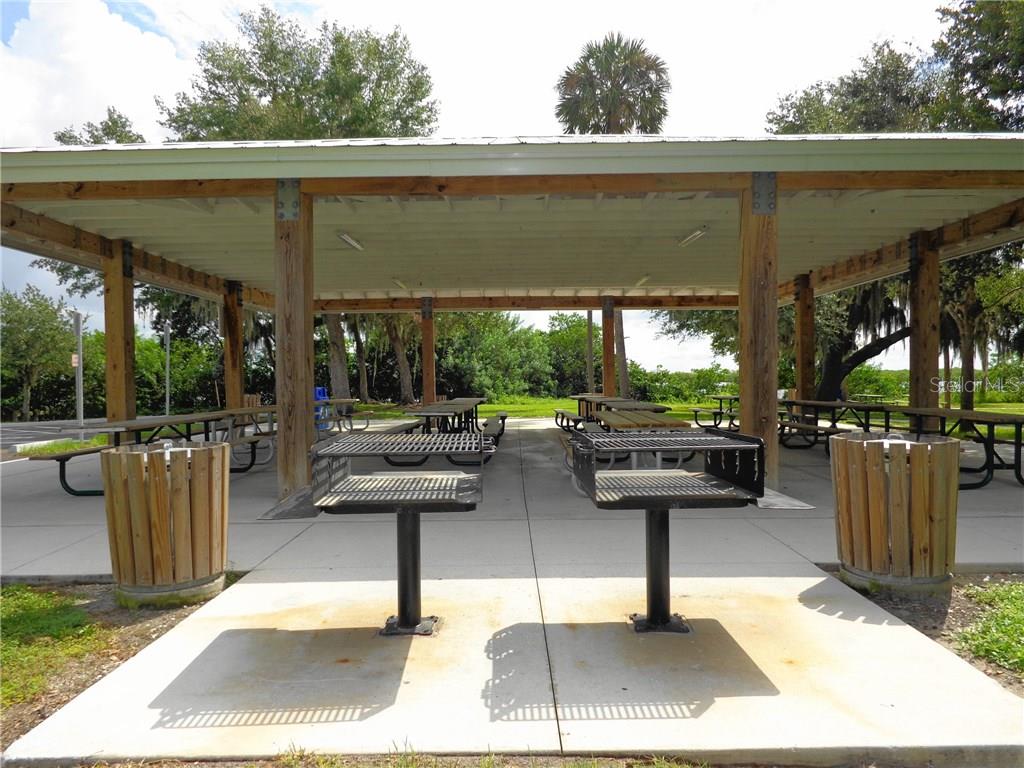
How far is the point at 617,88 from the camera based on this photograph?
63.2ft

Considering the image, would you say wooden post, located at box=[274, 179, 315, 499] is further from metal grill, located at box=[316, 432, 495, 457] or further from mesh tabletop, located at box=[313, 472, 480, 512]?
mesh tabletop, located at box=[313, 472, 480, 512]

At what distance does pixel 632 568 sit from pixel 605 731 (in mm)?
1869

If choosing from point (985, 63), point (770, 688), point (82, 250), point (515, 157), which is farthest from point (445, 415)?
point (985, 63)

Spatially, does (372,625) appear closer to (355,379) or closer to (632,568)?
(632,568)

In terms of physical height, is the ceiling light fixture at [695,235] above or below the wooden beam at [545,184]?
above

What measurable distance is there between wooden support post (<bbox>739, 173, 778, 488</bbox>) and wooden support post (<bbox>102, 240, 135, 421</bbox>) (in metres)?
7.61

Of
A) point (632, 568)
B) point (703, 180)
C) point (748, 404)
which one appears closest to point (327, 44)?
point (703, 180)

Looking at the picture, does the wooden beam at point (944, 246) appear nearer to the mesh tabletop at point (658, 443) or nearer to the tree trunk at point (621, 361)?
the mesh tabletop at point (658, 443)

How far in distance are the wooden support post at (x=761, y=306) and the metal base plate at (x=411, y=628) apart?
144 inches

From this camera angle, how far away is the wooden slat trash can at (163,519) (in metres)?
3.30

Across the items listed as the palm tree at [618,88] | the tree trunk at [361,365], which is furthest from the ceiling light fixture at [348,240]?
the tree trunk at [361,365]

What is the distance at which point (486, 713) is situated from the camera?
233 centimetres

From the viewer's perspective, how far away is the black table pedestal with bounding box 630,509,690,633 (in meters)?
3.04

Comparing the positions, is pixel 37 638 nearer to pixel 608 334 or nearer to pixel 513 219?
pixel 513 219
